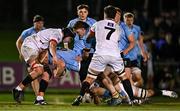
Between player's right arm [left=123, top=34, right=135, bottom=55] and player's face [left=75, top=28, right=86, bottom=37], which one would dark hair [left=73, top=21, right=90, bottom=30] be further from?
player's right arm [left=123, top=34, right=135, bottom=55]

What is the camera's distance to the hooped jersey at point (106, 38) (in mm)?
14859

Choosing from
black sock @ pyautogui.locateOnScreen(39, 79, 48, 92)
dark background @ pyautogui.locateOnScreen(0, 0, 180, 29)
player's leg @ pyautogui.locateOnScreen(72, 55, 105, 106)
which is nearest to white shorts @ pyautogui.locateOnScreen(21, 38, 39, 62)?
black sock @ pyautogui.locateOnScreen(39, 79, 48, 92)

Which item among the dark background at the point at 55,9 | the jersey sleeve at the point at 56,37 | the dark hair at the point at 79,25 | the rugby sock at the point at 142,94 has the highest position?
the dark background at the point at 55,9

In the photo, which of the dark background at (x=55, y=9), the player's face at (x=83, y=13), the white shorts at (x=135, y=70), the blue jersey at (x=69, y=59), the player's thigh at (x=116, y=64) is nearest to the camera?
the player's thigh at (x=116, y=64)

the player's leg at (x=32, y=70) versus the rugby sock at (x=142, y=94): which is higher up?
the player's leg at (x=32, y=70)

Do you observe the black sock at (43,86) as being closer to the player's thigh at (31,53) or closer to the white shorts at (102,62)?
the player's thigh at (31,53)

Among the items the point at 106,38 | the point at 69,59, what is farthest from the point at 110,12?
the point at 69,59

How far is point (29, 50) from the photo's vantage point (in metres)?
15.6

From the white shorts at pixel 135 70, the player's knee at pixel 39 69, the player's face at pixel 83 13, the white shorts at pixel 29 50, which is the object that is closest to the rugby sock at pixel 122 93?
the white shorts at pixel 135 70

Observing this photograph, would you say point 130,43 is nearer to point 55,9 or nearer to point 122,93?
point 122,93

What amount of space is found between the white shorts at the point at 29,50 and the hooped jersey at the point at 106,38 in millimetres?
1440

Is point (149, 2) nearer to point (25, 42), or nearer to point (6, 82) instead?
point (6, 82)

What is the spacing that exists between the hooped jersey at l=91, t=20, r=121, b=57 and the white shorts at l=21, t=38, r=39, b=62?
144cm

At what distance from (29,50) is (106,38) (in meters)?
1.78
